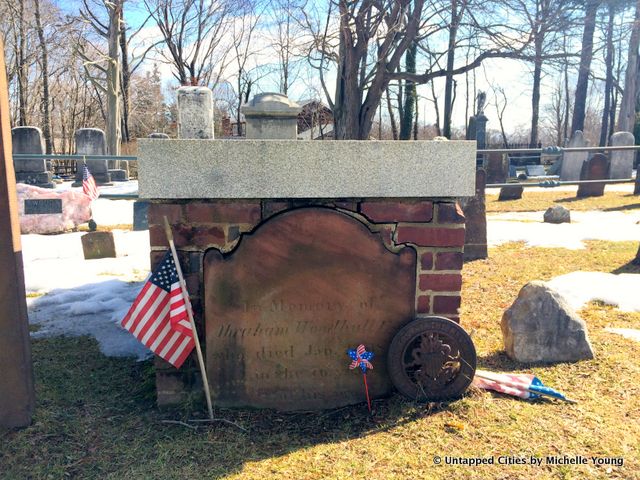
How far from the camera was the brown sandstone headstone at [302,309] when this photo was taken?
251 centimetres

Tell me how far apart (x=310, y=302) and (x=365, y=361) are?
15.5 inches

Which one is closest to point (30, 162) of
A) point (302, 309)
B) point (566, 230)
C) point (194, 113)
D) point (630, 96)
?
point (566, 230)

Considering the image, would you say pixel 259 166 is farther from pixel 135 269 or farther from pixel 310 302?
pixel 135 269

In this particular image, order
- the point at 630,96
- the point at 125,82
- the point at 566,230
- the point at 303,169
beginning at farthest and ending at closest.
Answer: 1. the point at 125,82
2. the point at 630,96
3. the point at 566,230
4. the point at 303,169

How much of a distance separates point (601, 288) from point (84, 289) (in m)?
4.61

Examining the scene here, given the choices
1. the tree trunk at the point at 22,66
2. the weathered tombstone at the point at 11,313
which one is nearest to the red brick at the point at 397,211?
the weathered tombstone at the point at 11,313

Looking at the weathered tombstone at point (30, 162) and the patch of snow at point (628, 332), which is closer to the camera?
the patch of snow at point (628, 332)

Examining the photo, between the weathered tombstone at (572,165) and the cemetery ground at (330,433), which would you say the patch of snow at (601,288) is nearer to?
the cemetery ground at (330,433)

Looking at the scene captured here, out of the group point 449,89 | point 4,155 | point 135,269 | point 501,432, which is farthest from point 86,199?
point 449,89

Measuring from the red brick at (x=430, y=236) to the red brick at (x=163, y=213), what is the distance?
108 centimetres

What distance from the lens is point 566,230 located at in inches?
300

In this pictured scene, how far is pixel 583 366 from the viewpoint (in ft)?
9.68

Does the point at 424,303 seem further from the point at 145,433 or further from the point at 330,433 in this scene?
the point at 145,433

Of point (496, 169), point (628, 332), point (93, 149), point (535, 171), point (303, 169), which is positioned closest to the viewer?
point (303, 169)
